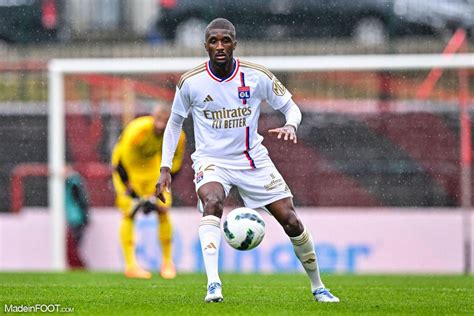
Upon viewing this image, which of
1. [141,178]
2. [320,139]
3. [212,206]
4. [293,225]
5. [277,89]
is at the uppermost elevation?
[320,139]

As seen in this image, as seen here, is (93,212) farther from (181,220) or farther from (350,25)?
(350,25)

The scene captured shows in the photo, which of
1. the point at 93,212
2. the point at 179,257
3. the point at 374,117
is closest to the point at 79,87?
the point at 93,212

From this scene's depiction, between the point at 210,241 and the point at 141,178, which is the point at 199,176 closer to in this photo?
the point at 210,241

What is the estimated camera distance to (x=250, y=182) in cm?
845

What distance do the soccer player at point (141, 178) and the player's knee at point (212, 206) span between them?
4407 mm

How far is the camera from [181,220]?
1550 centimetres

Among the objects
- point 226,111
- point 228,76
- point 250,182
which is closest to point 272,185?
point 250,182

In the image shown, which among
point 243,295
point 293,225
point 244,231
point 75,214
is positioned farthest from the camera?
point 75,214

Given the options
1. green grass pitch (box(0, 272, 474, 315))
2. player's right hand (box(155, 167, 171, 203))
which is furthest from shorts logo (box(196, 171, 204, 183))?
green grass pitch (box(0, 272, 474, 315))

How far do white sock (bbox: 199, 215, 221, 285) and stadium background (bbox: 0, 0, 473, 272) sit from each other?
6.75m

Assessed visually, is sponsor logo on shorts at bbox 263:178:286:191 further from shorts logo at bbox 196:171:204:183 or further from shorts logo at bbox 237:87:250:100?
shorts logo at bbox 237:87:250:100

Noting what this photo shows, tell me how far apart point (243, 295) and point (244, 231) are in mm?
1406

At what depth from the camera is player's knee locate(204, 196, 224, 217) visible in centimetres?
820

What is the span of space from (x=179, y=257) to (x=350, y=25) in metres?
5.65
